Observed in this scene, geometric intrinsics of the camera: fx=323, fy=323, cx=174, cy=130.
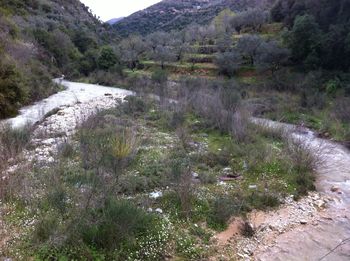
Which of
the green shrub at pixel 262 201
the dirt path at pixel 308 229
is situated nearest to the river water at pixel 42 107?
the green shrub at pixel 262 201

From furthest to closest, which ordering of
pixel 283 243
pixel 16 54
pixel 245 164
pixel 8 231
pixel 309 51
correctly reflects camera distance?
pixel 309 51 → pixel 16 54 → pixel 245 164 → pixel 283 243 → pixel 8 231

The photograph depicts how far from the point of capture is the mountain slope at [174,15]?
67.2m

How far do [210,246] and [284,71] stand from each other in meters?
22.9

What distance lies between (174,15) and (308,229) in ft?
274

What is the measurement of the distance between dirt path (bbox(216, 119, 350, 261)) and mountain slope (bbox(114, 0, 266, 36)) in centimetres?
5700

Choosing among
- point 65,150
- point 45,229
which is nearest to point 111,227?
point 45,229

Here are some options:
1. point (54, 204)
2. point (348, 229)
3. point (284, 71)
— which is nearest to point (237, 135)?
point (348, 229)

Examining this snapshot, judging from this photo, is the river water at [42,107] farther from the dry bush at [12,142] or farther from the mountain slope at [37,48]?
the dry bush at [12,142]

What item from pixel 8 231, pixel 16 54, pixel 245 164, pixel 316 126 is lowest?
pixel 316 126

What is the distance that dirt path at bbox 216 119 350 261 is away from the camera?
6803mm

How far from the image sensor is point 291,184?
31.5ft

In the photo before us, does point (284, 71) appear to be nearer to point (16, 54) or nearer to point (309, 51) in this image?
point (309, 51)

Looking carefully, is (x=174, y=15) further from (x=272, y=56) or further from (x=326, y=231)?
(x=326, y=231)

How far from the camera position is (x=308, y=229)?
7805 mm
